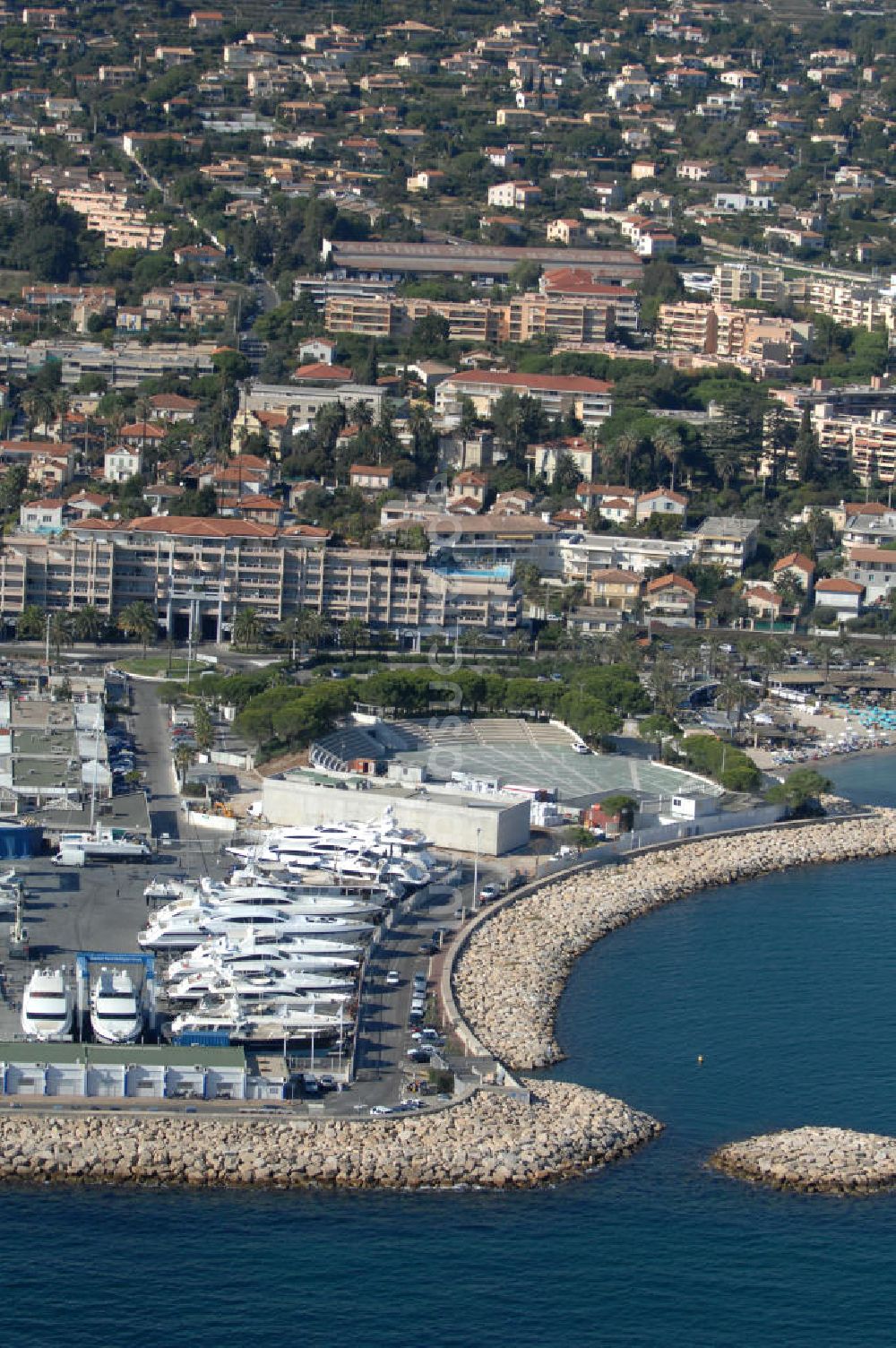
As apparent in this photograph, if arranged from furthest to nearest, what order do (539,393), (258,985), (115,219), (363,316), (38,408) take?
1. (115,219)
2. (363,316)
3. (539,393)
4. (38,408)
5. (258,985)

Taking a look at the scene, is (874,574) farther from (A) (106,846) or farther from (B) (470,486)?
(A) (106,846)

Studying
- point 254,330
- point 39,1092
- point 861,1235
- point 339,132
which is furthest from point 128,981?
point 339,132

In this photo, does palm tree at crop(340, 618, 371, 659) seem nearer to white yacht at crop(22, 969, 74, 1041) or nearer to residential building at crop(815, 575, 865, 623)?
residential building at crop(815, 575, 865, 623)

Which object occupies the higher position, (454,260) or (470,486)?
(454,260)

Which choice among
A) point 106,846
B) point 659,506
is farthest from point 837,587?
point 106,846

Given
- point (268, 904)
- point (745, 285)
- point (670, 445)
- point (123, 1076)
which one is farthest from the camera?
point (745, 285)
